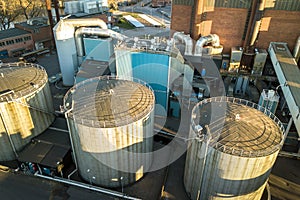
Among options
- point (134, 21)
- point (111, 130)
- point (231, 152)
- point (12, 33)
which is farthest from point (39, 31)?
point (231, 152)

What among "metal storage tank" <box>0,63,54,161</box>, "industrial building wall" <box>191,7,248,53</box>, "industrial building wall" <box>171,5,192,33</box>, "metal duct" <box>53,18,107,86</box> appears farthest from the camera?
"industrial building wall" <box>171,5,192,33</box>

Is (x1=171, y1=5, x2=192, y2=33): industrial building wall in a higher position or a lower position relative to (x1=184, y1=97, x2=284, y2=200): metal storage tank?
higher

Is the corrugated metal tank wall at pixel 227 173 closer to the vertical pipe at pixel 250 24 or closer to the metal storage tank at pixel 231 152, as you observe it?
the metal storage tank at pixel 231 152

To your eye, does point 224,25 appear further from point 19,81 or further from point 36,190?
point 36,190

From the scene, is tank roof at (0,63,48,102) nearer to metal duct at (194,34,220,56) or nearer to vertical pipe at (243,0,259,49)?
metal duct at (194,34,220,56)

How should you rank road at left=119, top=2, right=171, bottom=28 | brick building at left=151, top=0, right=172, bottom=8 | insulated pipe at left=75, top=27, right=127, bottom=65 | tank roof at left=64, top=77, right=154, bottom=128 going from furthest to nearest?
brick building at left=151, top=0, right=172, bottom=8
road at left=119, top=2, right=171, bottom=28
insulated pipe at left=75, top=27, right=127, bottom=65
tank roof at left=64, top=77, right=154, bottom=128

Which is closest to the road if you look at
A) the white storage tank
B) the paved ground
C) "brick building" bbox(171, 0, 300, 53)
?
"brick building" bbox(171, 0, 300, 53)

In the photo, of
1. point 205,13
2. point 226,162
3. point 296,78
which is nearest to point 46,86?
point 226,162
